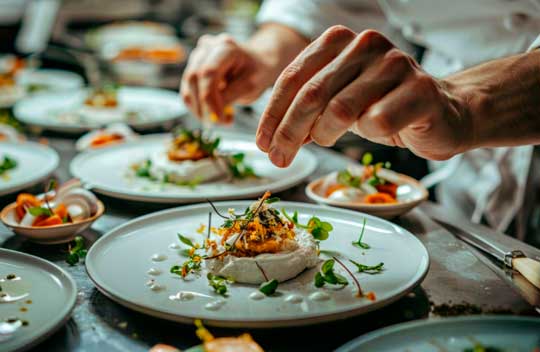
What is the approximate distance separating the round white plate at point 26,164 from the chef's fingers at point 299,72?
2.91ft

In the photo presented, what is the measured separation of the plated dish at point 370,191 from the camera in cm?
161

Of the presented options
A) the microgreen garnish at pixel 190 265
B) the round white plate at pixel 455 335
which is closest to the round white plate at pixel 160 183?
the microgreen garnish at pixel 190 265

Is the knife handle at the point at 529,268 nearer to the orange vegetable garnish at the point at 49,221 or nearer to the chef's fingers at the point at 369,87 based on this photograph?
the chef's fingers at the point at 369,87

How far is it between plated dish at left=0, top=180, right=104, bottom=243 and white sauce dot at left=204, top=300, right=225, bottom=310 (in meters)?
0.51

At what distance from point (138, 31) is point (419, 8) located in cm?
297

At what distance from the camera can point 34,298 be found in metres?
1.16

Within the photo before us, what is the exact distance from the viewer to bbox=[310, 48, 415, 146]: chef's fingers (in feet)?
3.94

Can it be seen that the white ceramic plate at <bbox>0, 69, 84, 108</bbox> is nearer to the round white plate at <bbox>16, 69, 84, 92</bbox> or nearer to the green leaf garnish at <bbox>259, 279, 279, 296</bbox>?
the round white plate at <bbox>16, 69, 84, 92</bbox>

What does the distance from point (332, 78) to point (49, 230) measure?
0.76m

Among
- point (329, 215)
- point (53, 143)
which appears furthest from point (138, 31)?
point (329, 215)

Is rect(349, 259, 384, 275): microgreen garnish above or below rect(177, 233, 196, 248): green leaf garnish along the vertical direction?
above

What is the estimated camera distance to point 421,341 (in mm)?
Answer: 971

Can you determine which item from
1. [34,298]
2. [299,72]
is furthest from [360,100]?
[34,298]

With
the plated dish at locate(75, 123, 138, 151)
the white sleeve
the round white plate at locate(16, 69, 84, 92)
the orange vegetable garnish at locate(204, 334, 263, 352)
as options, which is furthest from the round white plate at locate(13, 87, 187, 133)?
the orange vegetable garnish at locate(204, 334, 263, 352)
